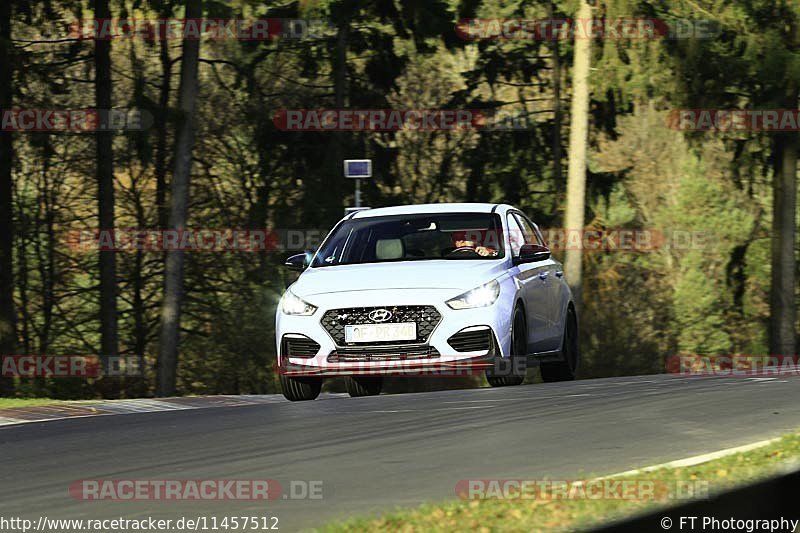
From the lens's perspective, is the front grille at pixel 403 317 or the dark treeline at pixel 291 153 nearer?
the front grille at pixel 403 317

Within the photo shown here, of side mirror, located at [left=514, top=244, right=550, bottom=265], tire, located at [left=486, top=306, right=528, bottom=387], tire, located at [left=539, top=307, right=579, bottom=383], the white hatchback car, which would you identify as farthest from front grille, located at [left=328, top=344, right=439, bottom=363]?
tire, located at [left=539, top=307, right=579, bottom=383]

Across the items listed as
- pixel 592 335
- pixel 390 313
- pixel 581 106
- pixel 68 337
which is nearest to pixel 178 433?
pixel 390 313

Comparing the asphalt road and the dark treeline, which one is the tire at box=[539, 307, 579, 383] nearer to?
the asphalt road

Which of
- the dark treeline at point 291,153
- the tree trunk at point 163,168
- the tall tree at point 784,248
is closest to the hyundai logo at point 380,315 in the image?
the dark treeline at point 291,153

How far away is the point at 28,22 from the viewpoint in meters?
31.0

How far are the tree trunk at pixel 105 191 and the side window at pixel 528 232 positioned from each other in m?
16.6

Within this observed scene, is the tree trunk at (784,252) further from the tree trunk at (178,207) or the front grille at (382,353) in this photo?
the front grille at (382,353)

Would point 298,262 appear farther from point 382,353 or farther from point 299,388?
point 382,353

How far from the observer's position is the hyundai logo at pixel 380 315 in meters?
13.1

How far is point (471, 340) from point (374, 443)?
371cm

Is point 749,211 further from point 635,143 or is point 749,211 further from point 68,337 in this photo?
point 68,337

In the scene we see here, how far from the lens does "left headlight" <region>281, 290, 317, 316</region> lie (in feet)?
43.9

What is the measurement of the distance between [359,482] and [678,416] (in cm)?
374

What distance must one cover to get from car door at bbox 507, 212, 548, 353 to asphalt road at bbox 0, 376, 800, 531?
114 cm
